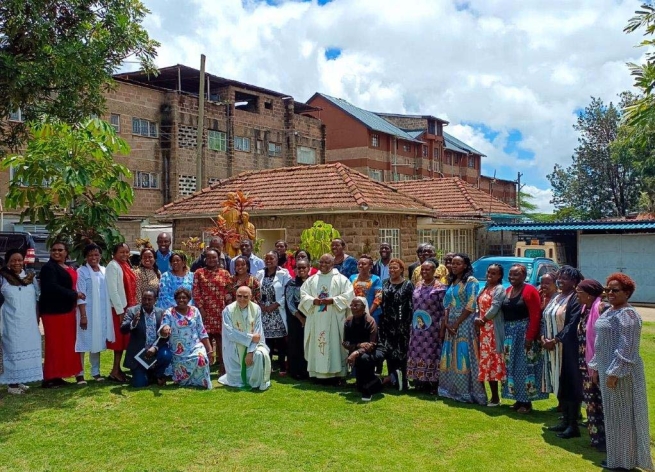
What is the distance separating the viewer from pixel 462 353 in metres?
6.95

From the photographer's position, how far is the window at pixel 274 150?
3715 centimetres

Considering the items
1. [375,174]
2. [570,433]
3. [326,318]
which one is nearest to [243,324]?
[326,318]

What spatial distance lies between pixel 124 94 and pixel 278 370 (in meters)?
23.5

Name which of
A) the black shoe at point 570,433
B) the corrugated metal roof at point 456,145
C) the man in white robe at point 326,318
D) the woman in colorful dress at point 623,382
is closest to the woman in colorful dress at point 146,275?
the man in white robe at point 326,318

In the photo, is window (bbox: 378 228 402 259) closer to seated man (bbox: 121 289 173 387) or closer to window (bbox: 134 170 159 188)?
seated man (bbox: 121 289 173 387)

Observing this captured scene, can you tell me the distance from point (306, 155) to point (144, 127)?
1212 cm

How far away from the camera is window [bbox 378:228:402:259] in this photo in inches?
631

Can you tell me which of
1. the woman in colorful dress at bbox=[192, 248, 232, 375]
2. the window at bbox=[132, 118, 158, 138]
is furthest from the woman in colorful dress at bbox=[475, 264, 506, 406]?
the window at bbox=[132, 118, 158, 138]

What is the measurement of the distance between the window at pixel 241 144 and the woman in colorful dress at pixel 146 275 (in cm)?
2722

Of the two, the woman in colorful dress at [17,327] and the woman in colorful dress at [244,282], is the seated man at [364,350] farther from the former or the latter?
the woman in colorful dress at [17,327]

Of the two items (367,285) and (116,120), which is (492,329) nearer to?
(367,285)

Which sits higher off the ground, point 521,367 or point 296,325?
point 296,325

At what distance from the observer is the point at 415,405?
22.5 ft

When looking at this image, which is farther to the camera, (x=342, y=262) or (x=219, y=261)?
(x=342, y=262)
